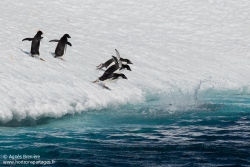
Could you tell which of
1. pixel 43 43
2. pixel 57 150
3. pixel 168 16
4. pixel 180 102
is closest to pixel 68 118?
pixel 57 150

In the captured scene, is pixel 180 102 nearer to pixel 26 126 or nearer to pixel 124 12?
pixel 26 126

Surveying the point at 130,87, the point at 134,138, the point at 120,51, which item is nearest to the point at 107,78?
the point at 130,87

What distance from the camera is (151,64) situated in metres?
15.7

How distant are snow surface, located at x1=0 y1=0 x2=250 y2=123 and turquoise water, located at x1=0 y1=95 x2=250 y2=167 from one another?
23.5 inches

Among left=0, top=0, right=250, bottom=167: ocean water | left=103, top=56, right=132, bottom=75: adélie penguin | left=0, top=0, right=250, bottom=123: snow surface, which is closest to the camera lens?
left=0, top=0, right=250, bottom=167: ocean water

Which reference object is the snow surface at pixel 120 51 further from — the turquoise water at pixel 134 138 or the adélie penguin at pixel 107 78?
the turquoise water at pixel 134 138

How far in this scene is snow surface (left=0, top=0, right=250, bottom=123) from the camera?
10289 mm

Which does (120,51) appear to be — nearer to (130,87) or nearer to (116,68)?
(116,68)

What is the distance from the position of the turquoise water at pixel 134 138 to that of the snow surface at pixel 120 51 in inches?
23.5

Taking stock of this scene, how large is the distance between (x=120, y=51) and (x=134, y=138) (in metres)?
9.01

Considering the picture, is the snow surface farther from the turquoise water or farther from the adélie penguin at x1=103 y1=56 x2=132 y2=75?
the turquoise water

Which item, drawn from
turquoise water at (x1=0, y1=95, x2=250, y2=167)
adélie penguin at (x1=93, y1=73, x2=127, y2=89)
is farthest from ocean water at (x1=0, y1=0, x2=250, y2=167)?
adélie penguin at (x1=93, y1=73, x2=127, y2=89)

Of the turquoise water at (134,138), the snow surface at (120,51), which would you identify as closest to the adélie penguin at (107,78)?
the snow surface at (120,51)

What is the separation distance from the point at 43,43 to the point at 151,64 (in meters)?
3.43
